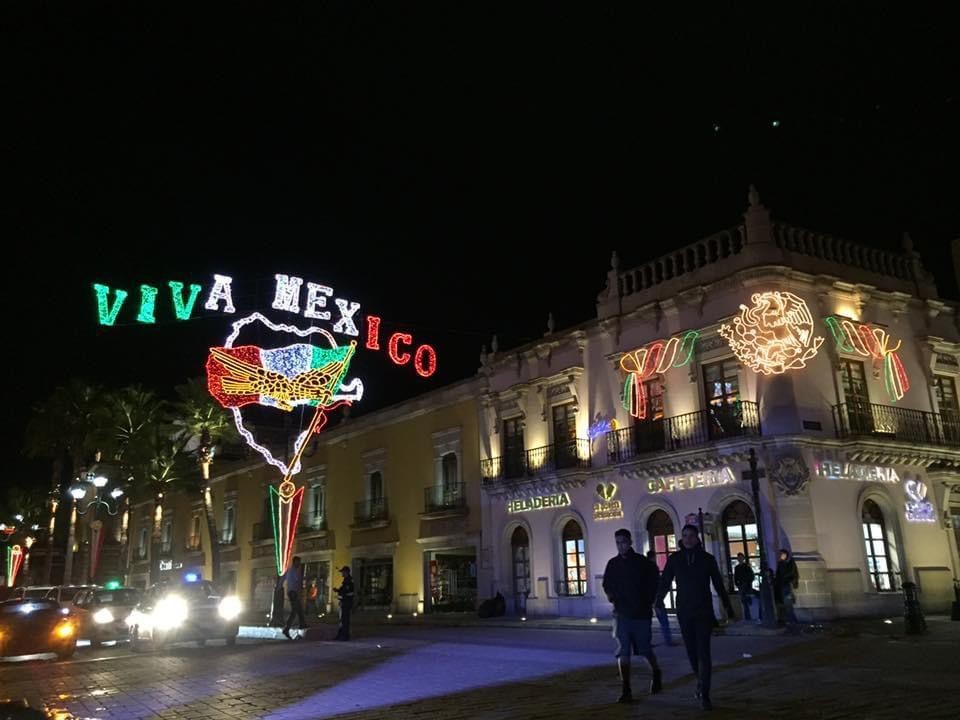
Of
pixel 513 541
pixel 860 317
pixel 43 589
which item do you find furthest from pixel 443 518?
pixel 860 317

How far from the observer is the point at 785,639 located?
15055 millimetres

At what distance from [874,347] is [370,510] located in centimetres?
2037

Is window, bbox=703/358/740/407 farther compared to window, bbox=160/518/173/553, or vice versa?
window, bbox=160/518/173/553

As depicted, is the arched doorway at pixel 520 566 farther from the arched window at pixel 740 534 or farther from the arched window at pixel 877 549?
the arched window at pixel 877 549

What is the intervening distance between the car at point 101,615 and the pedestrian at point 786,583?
15236mm

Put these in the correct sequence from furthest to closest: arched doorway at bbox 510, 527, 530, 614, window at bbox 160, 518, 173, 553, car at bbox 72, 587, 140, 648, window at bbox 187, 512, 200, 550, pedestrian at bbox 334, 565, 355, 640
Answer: window at bbox 160, 518, 173, 553
window at bbox 187, 512, 200, 550
arched doorway at bbox 510, 527, 530, 614
car at bbox 72, 587, 140, 648
pedestrian at bbox 334, 565, 355, 640

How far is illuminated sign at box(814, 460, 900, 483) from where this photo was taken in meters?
20.0

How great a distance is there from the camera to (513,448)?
2792 centimetres

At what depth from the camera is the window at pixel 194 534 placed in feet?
160

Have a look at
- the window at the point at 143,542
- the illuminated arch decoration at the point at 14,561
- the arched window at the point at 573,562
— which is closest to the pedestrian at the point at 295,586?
the arched window at the point at 573,562

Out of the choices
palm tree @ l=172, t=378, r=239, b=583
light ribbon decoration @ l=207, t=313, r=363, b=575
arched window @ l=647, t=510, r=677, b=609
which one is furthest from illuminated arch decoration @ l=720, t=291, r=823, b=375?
palm tree @ l=172, t=378, r=239, b=583

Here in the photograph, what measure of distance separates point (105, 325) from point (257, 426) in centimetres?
3514

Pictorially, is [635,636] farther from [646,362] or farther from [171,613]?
[646,362]

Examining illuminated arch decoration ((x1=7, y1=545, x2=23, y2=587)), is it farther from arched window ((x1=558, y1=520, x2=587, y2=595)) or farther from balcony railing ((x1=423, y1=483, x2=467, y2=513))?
arched window ((x1=558, y1=520, x2=587, y2=595))
